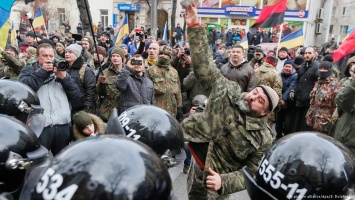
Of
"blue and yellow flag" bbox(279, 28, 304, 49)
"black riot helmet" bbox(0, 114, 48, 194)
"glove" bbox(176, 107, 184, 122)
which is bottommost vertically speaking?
"glove" bbox(176, 107, 184, 122)

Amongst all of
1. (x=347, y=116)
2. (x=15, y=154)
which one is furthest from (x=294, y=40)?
(x=15, y=154)

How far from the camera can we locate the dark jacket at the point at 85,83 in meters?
4.58

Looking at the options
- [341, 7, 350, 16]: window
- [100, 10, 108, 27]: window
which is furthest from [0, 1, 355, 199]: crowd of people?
[341, 7, 350, 16]: window

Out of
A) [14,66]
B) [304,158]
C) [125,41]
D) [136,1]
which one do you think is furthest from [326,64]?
[136,1]

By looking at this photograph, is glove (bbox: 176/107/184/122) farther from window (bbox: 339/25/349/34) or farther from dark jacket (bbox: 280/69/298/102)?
window (bbox: 339/25/349/34)

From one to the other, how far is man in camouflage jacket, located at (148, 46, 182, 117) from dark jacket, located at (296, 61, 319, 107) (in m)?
2.52

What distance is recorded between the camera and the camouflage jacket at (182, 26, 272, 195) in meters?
2.74

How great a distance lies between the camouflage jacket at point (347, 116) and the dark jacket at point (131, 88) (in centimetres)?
237

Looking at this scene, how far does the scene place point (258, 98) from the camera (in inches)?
108

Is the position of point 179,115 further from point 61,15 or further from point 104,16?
point 61,15

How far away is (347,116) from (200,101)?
187 centimetres

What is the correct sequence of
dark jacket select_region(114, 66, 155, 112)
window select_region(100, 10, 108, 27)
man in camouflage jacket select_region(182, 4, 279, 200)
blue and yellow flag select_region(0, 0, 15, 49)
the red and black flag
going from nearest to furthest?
man in camouflage jacket select_region(182, 4, 279, 200) < dark jacket select_region(114, 66, 155, 112) < blue and yellow flag select_region(0, 0, 15, 49) < the red and black flag < window select_region(100, 10, 108, 27)

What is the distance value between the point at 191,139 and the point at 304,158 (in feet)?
4.05

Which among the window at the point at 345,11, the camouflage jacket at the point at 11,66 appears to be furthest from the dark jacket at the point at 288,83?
the window at the point at 345,11
